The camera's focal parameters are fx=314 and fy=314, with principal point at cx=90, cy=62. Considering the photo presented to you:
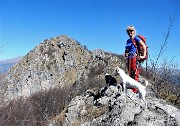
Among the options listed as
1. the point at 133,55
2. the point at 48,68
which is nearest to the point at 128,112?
the point at 133,55

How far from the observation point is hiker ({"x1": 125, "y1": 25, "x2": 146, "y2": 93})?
8.52 meters

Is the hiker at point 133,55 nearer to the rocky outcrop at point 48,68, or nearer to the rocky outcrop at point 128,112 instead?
the rocky outcrop at point 128,112

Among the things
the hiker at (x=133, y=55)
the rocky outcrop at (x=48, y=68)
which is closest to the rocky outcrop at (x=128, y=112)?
the hiker at (x=133, y=55)

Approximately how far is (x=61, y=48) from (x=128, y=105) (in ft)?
304

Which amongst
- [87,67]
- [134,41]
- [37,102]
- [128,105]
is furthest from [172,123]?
[87,67]

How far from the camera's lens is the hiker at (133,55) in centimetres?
852

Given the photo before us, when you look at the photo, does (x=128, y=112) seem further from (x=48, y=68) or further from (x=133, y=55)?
(x=48, y=68)

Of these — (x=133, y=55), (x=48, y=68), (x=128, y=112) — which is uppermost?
(x=48, y=68)

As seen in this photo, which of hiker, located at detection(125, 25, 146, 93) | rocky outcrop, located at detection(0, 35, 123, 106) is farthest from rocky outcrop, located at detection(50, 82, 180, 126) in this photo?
rocky outcrop, located at detection(0, 35, 123, 106)

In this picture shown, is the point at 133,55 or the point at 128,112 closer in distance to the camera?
the point at 128,112

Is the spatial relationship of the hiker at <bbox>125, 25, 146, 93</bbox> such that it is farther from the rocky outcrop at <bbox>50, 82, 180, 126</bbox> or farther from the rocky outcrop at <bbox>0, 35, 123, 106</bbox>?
the rocky outcrop at <bbox>0, 35, 123, 106</bbox>

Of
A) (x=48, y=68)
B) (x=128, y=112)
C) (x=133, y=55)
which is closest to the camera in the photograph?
(x=128, y=112)

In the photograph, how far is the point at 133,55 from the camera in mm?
8539

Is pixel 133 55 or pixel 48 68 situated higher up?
pixel 48 68
